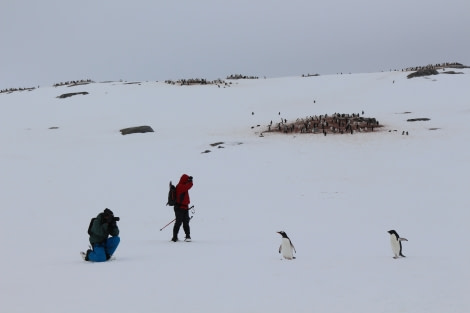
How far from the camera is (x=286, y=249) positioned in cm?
1023

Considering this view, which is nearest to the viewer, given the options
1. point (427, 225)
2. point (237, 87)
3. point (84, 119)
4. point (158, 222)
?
point (427, 225)

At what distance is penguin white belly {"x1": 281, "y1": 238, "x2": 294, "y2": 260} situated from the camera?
1015cm

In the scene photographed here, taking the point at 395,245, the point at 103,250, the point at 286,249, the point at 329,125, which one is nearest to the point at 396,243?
the point at 395,245

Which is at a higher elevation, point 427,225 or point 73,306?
point 73,306

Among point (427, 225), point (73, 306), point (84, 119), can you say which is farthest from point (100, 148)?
point (73, 306)

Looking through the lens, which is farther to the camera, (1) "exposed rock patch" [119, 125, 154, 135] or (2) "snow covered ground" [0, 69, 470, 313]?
(1) "exposed rock patch" [119, 125, 154, 135]

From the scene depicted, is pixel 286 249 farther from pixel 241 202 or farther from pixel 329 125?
pixel 329 125

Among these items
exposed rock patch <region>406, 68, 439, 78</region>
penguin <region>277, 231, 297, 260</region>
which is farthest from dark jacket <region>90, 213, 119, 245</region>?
exposed rock patch <region>406, 68, 439, 78</region>

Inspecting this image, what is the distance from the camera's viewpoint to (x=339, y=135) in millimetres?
27375

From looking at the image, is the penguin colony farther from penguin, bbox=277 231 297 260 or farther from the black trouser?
penguin, bbox=277 231 297 260

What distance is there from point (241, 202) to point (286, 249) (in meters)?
7.46

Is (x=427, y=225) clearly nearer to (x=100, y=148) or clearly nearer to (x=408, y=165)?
(x=408, y=165)

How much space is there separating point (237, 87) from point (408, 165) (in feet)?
88.7

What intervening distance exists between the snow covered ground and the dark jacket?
0.68 m
